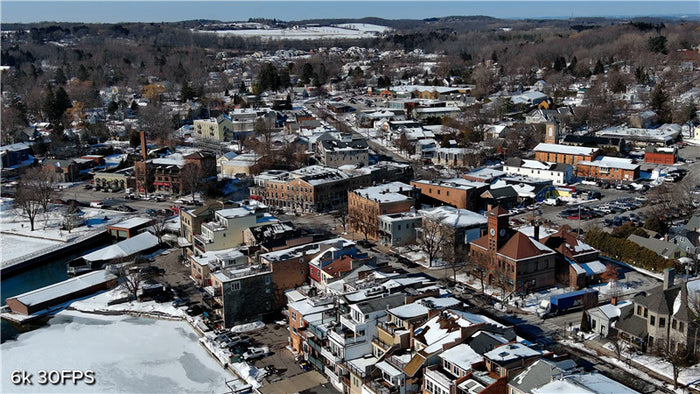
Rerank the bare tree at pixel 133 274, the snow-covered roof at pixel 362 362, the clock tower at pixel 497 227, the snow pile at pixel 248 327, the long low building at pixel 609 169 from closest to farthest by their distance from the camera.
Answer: the snow-covered roof at pixel 362 362
the snow pile at pixel 248 327
the clock tower at pixel 497 227
the bare tree at pixel 133 274
the long low building at pixel 609 169

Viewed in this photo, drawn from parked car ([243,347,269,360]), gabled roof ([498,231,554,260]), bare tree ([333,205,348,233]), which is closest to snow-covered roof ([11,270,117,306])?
parked car ([243,347,269,360])

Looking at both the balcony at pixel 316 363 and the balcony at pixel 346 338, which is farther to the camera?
the balcony at pixel 316 363

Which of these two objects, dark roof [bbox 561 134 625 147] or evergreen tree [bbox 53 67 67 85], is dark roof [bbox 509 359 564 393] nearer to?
dark roof [bbox 561 134 625 147]

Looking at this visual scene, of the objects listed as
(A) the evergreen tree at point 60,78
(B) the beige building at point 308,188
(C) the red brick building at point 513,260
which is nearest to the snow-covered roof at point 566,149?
(B) the beige building at point 308,188

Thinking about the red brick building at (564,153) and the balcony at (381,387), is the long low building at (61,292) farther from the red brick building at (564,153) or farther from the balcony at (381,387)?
the red brick building at (564,153)

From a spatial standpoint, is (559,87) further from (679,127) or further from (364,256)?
(364,256)

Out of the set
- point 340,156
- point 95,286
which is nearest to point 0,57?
point 340,156
